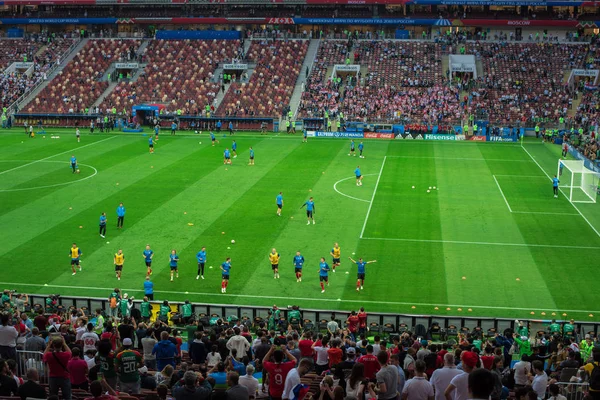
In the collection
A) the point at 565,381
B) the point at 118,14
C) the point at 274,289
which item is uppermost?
the point at 118,14

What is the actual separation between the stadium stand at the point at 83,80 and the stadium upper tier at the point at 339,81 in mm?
107

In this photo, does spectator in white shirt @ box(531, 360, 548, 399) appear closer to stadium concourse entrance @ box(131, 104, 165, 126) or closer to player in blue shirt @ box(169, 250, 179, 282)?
player in blue shirt @ box(169, 250, 179, 282)

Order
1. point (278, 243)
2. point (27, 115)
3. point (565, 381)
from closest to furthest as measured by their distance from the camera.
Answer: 1. point (565, 381)
2. point (278, 243)
3. point (27, 115)

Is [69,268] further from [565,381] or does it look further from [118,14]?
[118,14]

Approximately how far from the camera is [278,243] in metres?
35.3

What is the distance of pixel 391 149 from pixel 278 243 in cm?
2819

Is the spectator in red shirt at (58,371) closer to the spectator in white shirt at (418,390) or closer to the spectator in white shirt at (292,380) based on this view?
the spectator in white shirt at (292,380)

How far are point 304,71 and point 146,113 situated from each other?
17084 mm

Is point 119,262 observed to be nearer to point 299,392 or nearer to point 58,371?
point 58,371

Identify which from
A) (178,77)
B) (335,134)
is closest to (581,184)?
(335,134)

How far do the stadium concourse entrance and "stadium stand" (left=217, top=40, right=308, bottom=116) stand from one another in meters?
5.88

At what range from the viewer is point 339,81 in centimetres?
7831

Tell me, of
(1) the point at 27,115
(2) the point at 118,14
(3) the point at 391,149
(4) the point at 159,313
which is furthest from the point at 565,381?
(2) the point at 118,14

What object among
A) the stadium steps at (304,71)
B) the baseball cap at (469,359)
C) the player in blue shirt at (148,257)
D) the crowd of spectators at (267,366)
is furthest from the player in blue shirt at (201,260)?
the stadium steps at (304,71)
